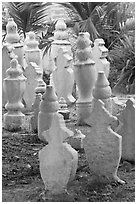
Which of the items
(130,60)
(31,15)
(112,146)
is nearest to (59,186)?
(112,146)

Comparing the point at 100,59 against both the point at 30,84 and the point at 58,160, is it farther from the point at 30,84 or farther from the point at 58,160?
the point at 58,160

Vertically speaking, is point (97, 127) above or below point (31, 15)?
below

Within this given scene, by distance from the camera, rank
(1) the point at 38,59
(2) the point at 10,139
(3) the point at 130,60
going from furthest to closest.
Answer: (3) the point at 130,60 → (1) the point at 38,59 → (2) the point at 10,139

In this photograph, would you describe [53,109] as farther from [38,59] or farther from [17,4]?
[17,4]

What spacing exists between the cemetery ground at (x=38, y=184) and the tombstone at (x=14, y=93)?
86 centimetres

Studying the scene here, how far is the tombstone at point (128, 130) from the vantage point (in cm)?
486

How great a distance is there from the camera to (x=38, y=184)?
4.45m

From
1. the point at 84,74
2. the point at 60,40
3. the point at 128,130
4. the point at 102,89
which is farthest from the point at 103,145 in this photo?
the point at 60,40

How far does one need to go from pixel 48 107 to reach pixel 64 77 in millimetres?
2294

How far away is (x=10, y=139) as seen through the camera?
6051 mm

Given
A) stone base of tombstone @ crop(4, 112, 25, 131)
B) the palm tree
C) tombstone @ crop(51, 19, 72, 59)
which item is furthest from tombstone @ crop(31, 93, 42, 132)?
the palm tree

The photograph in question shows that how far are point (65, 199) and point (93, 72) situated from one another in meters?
2.51

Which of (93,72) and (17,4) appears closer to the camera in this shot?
(93,72)

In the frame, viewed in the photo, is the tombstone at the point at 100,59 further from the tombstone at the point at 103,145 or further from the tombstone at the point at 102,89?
the tombstone at the point at 103,145
